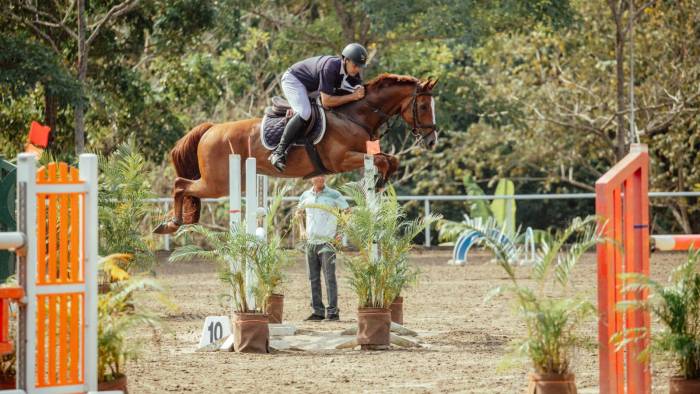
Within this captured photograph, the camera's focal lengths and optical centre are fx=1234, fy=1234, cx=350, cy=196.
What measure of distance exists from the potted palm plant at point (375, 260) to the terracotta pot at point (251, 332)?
0.66m

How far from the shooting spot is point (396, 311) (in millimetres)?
9680

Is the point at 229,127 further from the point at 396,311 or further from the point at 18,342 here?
the point at 18,342

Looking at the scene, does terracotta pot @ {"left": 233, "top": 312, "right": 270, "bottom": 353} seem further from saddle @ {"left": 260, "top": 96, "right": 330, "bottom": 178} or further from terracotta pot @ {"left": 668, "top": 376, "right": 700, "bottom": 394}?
terracotta pot @ {"left": 668, "top": 376, "right": 700, "bottom": 394}

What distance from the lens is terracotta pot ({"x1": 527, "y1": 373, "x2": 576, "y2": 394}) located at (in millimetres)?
5355

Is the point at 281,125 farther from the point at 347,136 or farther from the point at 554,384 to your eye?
the point at 554,384

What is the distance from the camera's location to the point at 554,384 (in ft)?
17.6

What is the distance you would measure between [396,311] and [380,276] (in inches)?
45.5

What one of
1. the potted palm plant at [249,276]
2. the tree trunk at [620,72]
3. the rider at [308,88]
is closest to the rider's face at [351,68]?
the rider at [308,88]

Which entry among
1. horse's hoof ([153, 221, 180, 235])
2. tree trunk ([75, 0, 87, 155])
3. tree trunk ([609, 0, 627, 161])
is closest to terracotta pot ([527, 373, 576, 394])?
horse's hoof ([153, 221, 180, 235])

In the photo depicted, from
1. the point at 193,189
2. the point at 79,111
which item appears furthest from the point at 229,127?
the point at 79,111

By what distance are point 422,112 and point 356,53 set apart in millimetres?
994

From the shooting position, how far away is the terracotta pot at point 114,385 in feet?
18.0

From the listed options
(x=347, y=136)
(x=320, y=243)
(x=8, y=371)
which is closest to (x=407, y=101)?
(x=347, y=136)

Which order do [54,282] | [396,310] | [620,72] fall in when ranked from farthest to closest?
[620,72], [396,310], [54,282]
